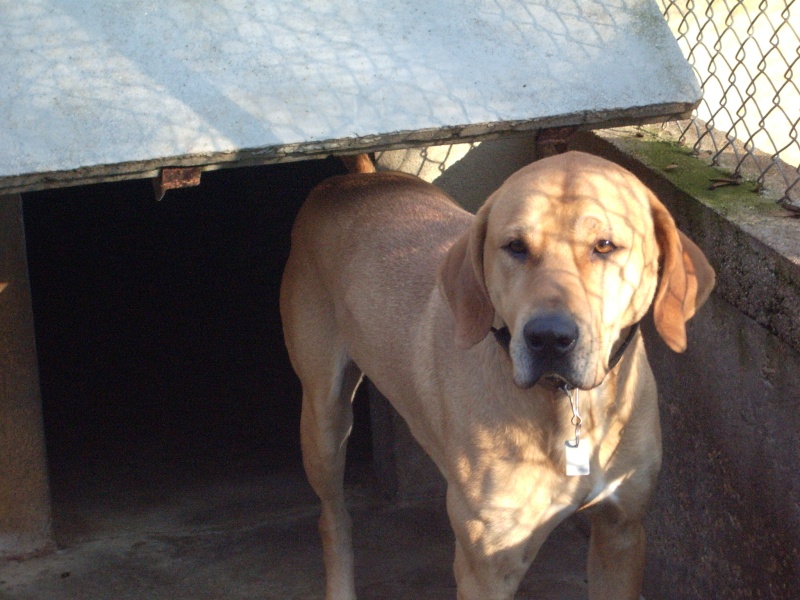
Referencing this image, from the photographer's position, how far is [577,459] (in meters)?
2.75

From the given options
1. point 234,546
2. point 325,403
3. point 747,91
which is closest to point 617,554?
point 325,403

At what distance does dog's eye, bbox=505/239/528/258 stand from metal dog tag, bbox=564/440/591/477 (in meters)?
0.55

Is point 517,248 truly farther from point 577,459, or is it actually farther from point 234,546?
point 234,546

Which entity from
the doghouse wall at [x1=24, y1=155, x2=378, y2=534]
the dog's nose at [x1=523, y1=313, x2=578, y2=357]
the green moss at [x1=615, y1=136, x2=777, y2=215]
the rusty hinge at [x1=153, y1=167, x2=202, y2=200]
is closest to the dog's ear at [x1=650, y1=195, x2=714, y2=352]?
the dog's nose at [x1=523, y1=313, x2=578, y2=357]

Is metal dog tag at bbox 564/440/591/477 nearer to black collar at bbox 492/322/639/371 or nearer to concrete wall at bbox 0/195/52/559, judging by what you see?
black collar at bbox 492/322/639/371

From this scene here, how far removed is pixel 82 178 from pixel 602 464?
5.74 ft

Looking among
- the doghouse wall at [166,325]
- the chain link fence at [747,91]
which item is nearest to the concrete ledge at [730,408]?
the chain link fence at [747,91]

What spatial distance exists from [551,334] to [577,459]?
1.61 ft

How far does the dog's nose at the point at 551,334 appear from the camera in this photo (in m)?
2.41

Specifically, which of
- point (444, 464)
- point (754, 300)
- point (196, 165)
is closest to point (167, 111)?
point (196, 165)

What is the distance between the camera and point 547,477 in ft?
9.28

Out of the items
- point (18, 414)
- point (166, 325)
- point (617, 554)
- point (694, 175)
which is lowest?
point (166, 325)

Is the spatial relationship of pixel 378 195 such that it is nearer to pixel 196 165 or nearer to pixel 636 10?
pixel 196 165

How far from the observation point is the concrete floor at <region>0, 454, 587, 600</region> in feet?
14.2
